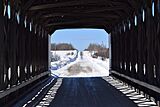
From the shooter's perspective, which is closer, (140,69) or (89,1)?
(140,69)

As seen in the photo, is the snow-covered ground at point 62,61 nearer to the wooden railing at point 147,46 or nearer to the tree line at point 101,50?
the tree line at point 101,50

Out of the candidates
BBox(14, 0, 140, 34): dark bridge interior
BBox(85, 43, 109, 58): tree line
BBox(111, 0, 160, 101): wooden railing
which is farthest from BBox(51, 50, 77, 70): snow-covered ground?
BBox(111, 0, 160, 101): wooden railing

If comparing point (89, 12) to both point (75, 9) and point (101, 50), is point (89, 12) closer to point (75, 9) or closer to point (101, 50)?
point (75, 9)

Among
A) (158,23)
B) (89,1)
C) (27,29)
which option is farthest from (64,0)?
(158,23)

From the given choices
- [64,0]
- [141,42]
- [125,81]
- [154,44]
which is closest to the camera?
[154,44]

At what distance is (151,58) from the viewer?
1284cm

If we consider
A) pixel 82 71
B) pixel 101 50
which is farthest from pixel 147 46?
pixel 101 50

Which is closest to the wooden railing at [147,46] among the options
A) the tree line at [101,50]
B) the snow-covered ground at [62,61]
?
the snow-covered ground at [62,61]

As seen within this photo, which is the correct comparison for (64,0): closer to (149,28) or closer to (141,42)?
(141,42)

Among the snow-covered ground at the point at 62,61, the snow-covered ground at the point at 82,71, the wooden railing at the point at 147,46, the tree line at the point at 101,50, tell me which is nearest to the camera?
the wooden railing at the point at 147,46

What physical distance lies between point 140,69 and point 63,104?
4067 mm

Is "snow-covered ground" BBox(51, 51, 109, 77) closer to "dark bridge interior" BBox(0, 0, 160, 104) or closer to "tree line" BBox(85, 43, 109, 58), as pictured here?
"dark bridge interior" BBox(0, 0, 160, 104)

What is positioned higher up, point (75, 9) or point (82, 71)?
point (75, 9)

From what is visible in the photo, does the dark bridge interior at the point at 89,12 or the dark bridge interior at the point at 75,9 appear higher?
the dark bridge interior at the point at 75,9
